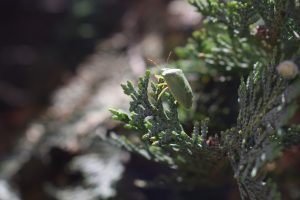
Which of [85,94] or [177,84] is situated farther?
[85,94]

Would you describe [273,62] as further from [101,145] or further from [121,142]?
[101,145]

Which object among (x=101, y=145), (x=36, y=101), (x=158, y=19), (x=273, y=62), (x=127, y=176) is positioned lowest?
(x=273, y=62)

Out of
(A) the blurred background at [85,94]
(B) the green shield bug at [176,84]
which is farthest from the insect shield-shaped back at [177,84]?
(A) the blurred background at [85,94]

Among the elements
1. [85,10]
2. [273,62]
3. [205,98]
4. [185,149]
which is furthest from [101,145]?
[85,10]

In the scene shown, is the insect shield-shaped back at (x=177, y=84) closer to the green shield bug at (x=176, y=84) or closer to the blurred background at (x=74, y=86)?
the green shield bug at (x=176, y=84)

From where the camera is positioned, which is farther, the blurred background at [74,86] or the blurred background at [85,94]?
the blurred background at [74,86]

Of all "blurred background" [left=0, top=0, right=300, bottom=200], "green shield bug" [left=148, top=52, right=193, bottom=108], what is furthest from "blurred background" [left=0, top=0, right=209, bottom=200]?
"green shield bug" [left=148, top=52, right=193, bottom=108]

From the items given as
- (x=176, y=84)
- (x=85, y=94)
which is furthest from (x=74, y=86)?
(x=176, y=84)

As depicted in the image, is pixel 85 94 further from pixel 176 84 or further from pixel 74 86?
pixel 176 84
